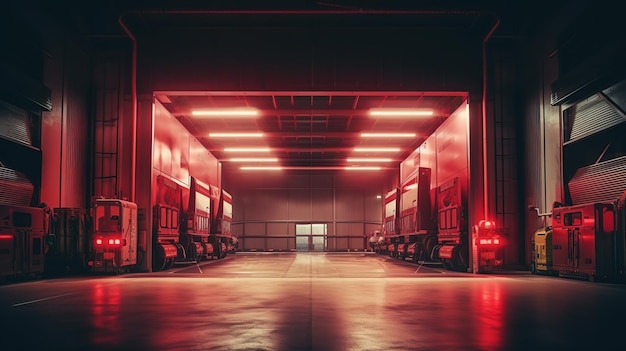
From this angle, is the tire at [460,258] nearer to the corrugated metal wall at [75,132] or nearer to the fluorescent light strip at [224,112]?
the fluorescent light strip at [224,112]

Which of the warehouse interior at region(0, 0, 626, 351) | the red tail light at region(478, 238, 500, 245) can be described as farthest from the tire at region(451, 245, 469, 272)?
the red tail light at region(478, 238, 500, 245)

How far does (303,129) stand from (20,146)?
619 inches


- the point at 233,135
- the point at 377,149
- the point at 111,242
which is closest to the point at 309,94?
the point at 111,242

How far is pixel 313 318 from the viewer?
7.95 meters

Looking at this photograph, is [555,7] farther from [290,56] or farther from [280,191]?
[280,191]

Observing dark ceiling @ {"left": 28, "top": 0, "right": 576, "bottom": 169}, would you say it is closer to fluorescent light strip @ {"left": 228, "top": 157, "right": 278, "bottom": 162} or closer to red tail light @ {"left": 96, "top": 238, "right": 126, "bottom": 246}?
fluorescent light strip @ {"left": 228, "top": 157, "right": 278, "bottom": 162}

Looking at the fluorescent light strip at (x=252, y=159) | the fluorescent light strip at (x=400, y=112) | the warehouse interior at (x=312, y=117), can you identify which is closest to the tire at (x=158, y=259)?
the warehouse interior at (x=312, y=117)

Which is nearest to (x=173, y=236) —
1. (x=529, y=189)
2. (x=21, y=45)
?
(x=21, y=45)

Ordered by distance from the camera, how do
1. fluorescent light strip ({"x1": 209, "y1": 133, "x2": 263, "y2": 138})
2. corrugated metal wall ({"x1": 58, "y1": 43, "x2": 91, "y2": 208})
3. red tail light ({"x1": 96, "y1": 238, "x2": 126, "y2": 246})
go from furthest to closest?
fluorescent light strip ({"x1": 209, "y1": 133, "x2": 263, "y2": 138}) → corrugated metal wall ({"x1": 58, "y1": 43, "x2": 91, "y2": 208}) → red tail light ({"x1": 96, "y1": 238, "x2": 126, "y2": 246})

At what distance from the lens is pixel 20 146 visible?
1700cm

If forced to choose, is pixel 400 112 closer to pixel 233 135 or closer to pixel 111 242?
pixel 233 135

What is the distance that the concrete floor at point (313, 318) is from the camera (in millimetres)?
6031

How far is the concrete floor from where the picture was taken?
603 cm

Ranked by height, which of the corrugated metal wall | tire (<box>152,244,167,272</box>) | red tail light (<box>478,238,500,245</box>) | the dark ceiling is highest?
Result: the dark ceiling
